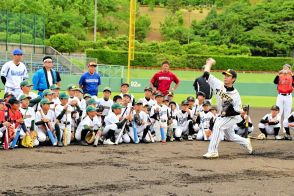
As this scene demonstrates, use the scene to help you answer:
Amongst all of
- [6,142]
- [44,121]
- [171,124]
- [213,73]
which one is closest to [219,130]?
[171,124]

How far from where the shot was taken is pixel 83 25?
80312 mm

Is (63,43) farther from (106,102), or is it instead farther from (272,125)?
(106,102)

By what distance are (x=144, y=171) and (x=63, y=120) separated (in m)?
3.83

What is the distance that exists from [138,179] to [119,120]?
4802mm

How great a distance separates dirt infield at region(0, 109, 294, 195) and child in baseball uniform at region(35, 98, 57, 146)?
1.59 feet

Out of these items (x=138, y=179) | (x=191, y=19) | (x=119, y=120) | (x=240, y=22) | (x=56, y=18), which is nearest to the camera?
(x=138, y=179)

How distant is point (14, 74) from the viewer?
14.5m

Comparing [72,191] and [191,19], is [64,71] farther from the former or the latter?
[191,19]

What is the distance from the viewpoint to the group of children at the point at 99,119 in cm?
1291

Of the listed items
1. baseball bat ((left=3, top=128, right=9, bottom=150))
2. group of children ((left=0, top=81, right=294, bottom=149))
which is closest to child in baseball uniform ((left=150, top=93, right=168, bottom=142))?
group of children ((left=0, top=81, right=294, bottom=149))

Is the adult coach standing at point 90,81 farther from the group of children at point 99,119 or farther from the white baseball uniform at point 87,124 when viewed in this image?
the white baseball uniform at point 87,124

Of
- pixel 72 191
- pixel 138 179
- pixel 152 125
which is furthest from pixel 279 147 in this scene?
pixel 72 191

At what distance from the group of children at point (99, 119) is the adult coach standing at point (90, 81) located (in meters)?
0.51

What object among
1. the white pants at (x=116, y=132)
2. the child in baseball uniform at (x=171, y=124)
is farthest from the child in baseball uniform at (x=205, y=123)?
the white pants at (x=116, y=132)
